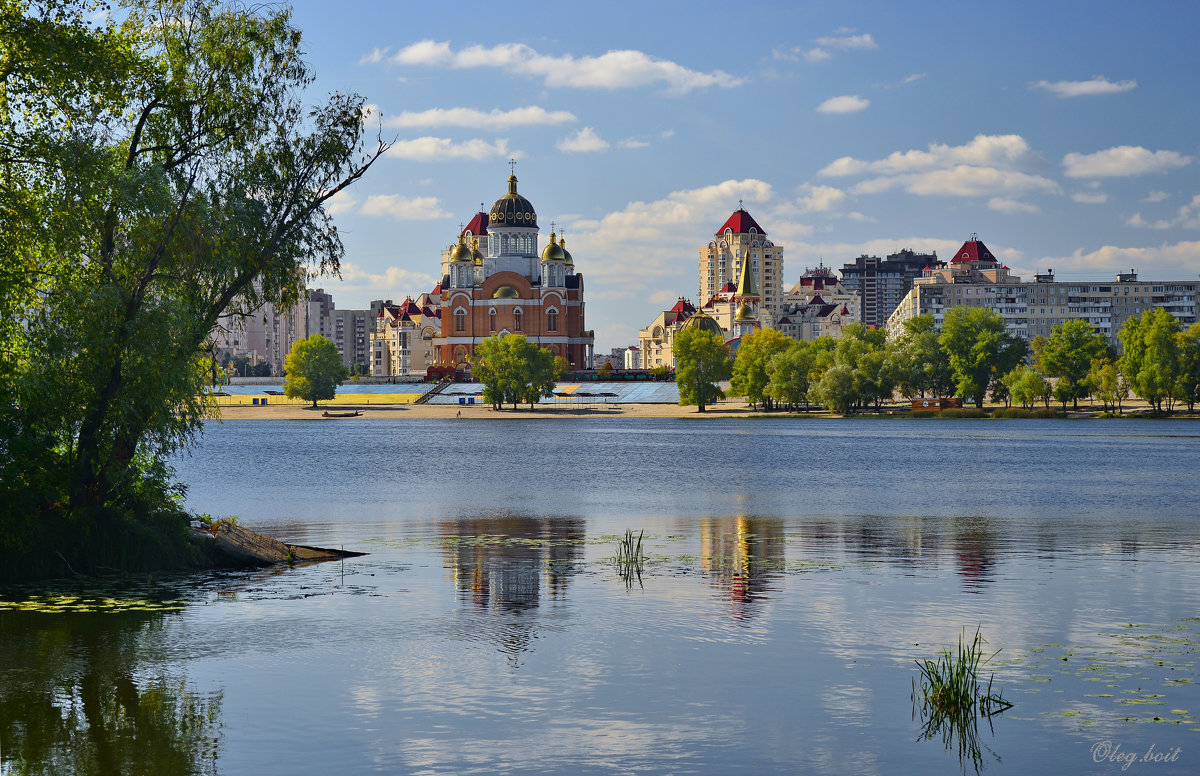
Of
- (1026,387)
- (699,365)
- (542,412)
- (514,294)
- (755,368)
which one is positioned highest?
(514,294)

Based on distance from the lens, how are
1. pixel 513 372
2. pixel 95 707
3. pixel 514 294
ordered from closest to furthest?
pixel 95 707 → pixel 513 372 → pixel 514 294

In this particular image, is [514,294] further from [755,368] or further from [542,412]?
[755,368]

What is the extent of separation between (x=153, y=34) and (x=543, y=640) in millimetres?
15758

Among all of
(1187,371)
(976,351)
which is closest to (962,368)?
(976,351)

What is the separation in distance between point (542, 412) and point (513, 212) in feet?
172

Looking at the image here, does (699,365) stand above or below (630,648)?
above

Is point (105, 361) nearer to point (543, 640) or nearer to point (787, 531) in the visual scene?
point (543, 640)

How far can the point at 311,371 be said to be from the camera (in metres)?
160

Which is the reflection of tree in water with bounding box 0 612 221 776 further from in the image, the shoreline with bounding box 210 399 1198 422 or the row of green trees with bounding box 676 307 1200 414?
the shoreline with bounding box 210 399 1198 422

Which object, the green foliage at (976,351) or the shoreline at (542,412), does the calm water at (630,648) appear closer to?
the shoreline at (542,412)

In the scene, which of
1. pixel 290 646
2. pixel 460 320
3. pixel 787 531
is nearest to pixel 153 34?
pixel 290 646

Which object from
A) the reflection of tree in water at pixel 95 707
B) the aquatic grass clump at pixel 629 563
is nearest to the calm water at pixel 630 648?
the reflection of tree in water at pixel 95 707

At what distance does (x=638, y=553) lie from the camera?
86.3ft

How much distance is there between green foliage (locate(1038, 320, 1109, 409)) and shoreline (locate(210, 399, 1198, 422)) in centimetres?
288
